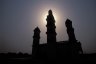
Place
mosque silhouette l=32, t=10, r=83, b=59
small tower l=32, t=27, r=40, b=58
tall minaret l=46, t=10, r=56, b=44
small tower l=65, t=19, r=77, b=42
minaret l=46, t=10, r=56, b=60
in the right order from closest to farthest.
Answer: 1. minaret l=46, t=10, r=56, b=60
2. mosque silhouette l=32, t=10, r=83, b=59
3. tall minaret l=46, t=10, r=56, b=44
4. small tower l=65, t=19, r=77, b=42
5. small tower l=32, t=27, r=40, b=58

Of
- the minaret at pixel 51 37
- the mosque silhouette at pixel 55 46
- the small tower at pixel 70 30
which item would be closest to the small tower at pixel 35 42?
the mosque silhouette at pixel 55 46

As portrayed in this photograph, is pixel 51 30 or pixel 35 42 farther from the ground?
pixel 51 30

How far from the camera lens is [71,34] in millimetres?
19594

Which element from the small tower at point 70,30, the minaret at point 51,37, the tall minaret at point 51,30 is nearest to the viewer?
the minaret at point 51,37

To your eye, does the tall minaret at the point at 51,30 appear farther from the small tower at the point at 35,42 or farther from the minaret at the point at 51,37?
the small tower at the point at 35,42

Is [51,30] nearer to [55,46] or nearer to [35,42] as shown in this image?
[55,46]

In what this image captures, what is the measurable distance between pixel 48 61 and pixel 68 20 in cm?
1045

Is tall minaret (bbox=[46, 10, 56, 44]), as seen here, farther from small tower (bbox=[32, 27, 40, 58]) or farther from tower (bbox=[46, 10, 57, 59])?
small tower (bbox=[32, 27, 40, 58])

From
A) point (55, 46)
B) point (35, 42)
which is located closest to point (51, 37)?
point (55, 46)

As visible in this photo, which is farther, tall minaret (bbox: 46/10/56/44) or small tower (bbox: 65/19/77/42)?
small tower (bbox: 65/19/77/42)

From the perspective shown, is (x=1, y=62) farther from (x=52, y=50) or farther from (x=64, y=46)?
(x=64, y=46)

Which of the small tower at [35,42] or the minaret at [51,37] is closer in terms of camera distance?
the minaret at [51,37]

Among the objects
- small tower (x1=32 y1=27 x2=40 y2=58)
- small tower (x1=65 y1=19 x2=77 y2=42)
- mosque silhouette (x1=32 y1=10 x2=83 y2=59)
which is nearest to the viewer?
mosque silhouette (x1=32 y1=10 x2=83 y2=59)

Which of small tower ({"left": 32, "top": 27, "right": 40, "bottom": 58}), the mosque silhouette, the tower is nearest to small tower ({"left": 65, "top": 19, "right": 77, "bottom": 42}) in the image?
the mosque silhouette
